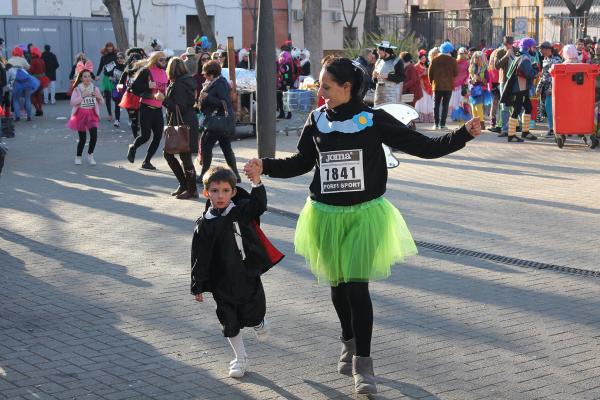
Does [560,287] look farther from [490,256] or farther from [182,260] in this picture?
[182,260]

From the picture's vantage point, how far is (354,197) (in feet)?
19.2

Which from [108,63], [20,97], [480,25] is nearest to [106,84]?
[108,63]

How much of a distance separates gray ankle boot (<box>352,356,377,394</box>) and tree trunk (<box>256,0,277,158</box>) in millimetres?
7932

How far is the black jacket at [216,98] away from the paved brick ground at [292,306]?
120cm

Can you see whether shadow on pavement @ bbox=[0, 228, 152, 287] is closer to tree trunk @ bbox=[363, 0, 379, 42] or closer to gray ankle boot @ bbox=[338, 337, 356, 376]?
gray ankle boot @ bbox=[338, 337, 356, 376]

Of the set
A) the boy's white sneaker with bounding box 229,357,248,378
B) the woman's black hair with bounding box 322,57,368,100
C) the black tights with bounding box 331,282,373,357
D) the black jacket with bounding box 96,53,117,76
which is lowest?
the boy's white sneaker with bounding box 229,357,248,378

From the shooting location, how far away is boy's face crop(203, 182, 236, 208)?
19.6ft

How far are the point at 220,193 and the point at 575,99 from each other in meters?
12.7

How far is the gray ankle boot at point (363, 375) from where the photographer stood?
5.64 meters

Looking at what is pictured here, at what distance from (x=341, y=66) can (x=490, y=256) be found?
4142 mm

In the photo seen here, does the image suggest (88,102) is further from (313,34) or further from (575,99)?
(313,34)

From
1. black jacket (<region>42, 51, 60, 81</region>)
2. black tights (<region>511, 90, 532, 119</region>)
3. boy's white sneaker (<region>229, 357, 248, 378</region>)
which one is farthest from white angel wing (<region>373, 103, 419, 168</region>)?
black jacket (<region>42, 51, 60, 81</region>)

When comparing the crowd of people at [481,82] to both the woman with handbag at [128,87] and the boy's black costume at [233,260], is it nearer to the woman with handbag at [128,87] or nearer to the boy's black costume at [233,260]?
the woman with handbag at [128,87]

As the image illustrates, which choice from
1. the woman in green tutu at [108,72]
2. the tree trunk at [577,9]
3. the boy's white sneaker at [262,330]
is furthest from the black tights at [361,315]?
the tree trunk at [577,9]
